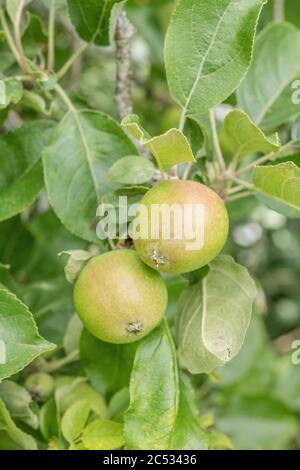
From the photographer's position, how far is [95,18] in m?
1.27

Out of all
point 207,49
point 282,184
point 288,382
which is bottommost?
point 288,382

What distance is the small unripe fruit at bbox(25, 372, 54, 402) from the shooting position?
1312 mm

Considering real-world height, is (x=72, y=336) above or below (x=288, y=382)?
above

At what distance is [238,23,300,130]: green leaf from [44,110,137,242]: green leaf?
312mm

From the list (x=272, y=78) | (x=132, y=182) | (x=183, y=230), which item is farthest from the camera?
(x=272, y=78)

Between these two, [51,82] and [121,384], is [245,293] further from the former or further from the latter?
[51,82]

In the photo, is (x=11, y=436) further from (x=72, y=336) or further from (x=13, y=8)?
(x=13, y=8)

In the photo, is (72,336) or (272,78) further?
(272,78)

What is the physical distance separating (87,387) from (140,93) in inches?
53.6

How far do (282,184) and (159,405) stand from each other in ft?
1.19

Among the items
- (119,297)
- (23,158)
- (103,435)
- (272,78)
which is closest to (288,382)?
(272,78)

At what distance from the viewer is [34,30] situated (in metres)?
1.37

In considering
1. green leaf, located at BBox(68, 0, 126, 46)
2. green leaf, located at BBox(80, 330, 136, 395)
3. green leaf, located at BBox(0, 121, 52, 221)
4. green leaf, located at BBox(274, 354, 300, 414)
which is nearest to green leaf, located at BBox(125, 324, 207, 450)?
green leaf, located at BBox(80, 330, 136, 395)

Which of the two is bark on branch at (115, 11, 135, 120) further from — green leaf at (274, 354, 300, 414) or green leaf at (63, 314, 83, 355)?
green leaf at (274, 354, 300, 414)
